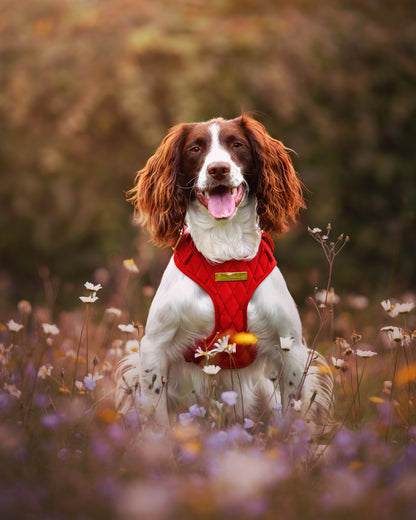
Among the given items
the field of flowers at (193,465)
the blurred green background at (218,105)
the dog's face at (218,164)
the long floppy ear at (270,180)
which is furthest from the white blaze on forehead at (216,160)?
the blurred green background at (218,105)

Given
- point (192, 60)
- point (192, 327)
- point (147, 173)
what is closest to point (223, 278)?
point (192, 327)

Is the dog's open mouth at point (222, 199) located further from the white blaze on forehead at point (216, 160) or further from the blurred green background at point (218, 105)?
the blurred green background at point (218, 105)

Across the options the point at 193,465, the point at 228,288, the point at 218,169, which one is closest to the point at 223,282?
the point at 228,288

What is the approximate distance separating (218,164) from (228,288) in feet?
→ 1.96

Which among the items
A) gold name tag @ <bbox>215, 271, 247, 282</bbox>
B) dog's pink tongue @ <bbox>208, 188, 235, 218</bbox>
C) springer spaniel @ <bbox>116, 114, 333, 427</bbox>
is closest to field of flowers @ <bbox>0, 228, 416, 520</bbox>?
springer spaniel @ <bbox>116, 114, 333, 427</bbox>

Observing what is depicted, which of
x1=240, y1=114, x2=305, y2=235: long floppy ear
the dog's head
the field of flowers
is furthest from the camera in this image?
x1=240, y1=114, x2=305, y2=235: long floppy ear

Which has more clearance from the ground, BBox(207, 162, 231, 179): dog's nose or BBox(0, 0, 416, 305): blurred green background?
BBox(0, 0, 416, 305): blurred green background

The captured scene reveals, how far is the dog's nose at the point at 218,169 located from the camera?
2596 millimetres

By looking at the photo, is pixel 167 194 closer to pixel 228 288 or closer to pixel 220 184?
pixel 220 184

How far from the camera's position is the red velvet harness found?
→ 2.66 metres

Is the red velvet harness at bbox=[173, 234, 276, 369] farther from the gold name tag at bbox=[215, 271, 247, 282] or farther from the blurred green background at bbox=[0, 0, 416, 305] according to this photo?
the blurred green background at bbox=[0, 0, 416, 305]

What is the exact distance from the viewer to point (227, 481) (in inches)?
52.2

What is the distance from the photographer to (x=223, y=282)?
2.69 metres

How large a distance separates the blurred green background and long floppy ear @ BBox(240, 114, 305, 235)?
361cm
